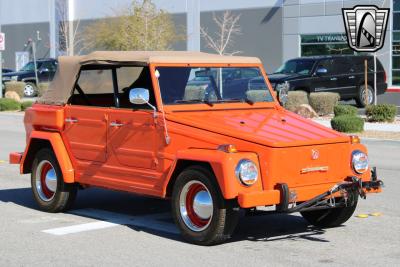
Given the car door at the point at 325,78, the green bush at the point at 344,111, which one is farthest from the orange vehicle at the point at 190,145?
the car door at the point at 325,78

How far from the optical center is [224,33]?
47.3 m

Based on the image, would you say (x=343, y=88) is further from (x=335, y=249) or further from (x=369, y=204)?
(x=335, y=249)

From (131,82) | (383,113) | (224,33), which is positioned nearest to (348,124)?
(383,113)

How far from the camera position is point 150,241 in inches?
312

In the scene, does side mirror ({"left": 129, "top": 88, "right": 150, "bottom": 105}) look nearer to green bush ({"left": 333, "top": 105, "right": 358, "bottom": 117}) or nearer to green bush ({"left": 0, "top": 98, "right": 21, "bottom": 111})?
green bush ({"left": 333, "top": 105, "right": 358, "bottom": 117})

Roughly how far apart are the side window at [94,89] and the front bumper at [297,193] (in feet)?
8.65

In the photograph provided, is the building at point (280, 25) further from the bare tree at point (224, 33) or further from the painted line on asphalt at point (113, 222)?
the painted line on asphalt at point (113, 222)

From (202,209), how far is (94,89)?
2.58 metres

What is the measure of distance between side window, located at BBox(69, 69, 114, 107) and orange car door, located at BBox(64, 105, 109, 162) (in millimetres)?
253

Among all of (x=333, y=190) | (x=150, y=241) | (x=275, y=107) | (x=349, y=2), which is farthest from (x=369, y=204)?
(x=349, y=2)

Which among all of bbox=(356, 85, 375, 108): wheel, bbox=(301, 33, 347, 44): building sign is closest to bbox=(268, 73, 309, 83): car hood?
bbox=(356, 85, 375, 108): wheel

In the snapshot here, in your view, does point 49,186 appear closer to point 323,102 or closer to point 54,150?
point 54,150

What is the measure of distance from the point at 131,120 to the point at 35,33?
172 feet

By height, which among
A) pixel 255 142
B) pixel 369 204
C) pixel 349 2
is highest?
pixel 349 2
